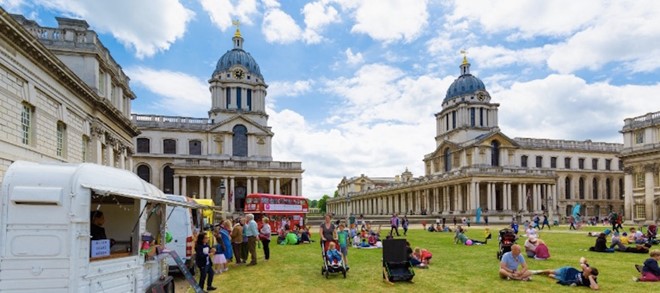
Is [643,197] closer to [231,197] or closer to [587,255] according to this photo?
[587,255]

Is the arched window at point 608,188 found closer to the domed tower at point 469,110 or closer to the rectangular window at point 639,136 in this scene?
the domed tower at point 469,110

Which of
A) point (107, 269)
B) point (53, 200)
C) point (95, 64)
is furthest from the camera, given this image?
point (95, 64)

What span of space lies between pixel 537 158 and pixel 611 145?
1833cm

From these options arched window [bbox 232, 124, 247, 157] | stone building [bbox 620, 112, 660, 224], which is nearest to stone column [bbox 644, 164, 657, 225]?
stone building [bbox 620, 112, 660, 224]

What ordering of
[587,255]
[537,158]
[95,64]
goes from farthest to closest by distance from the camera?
[537,158] < [95,64] < [587,255]

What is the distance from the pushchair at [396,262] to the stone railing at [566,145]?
7223 cm

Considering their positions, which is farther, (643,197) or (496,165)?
(496,165)

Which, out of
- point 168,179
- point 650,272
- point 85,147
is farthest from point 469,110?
point 650,272

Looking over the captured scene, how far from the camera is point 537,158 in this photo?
78.9 meters

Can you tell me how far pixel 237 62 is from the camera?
65375mm

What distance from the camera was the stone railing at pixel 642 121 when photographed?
5369 centimetres

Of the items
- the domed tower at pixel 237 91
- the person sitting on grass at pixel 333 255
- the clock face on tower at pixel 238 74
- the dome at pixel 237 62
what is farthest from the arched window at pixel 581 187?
the person sitting on grass at pixel 333 255

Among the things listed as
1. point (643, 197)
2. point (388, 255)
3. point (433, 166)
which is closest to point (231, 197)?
point (433, 166)

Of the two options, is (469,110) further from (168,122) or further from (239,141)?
(168,122)
